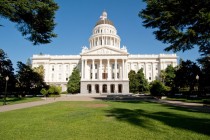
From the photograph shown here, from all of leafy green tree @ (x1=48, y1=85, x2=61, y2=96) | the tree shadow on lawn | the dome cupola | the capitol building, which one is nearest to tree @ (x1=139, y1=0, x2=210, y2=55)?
the tree shadow on lawn

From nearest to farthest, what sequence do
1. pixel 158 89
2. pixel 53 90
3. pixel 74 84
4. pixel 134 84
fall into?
pixel 158 89, pixel 53 90, pixel 74 84, pixel 134 84

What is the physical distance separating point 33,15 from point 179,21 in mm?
14768

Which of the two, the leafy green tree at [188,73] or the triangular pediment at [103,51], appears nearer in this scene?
the leafy green tree at [188,73]

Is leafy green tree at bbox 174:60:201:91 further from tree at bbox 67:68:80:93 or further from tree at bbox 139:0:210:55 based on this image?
tree at bbox 67:68:80:93

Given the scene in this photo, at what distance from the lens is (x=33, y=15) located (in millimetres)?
20141

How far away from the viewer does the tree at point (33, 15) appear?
59.0 feet

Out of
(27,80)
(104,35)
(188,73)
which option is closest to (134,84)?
(188,73)

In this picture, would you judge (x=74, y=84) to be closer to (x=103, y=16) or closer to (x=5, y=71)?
(x=5, y=71)

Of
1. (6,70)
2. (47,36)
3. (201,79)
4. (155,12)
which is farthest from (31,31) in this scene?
(201,79)

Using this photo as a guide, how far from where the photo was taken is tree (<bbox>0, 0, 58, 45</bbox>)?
1797cm

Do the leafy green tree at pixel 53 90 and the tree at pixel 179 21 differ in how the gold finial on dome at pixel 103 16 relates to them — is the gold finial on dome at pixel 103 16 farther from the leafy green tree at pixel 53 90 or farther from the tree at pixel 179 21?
the tree at pixel 179 21

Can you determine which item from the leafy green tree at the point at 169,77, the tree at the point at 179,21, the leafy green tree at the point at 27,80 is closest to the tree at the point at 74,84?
the leafy green tree at the point at 27,80

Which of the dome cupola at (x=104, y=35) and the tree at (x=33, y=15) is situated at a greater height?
the dome cupola at (x=104, y=35)

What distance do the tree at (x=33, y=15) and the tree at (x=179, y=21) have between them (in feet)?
32.4
